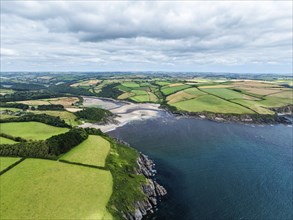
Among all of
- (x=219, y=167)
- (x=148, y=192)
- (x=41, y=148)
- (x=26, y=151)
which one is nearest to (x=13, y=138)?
(x=26, y=151)

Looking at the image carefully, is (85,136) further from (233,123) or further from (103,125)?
(233,123)

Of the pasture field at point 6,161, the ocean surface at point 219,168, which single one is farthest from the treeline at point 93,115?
the pasture field at point 6,161

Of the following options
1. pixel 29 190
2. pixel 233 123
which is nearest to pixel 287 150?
pixel 233 123

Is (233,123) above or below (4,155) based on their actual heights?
below

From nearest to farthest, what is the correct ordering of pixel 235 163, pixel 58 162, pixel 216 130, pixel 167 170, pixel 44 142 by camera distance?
pixel 58 162 → pixel 44 142 → pixel 167 170 → pixel 235 163 → pixel 216 130

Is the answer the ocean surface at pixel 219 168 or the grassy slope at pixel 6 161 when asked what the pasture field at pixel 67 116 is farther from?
the grassy slope at pixel 6 161

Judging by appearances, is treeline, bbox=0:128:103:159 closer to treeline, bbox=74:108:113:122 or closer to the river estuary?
the river estuary
